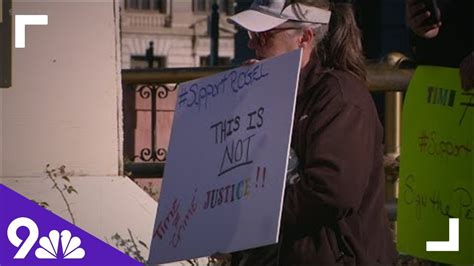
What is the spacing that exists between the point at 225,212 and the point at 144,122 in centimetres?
587

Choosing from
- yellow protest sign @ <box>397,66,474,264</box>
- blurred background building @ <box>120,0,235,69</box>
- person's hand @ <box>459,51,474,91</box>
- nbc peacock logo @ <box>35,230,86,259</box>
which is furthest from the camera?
blurred background building @ <box>120,0,235,69</box>

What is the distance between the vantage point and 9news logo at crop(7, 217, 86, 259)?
19.8ft

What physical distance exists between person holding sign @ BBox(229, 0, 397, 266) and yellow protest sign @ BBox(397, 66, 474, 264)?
825mm

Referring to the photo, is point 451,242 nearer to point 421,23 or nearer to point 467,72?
point 467,72

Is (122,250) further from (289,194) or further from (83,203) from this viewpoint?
(289,194)

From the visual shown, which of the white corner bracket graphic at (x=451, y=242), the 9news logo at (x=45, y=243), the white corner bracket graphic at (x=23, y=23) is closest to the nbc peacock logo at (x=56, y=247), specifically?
the 9news logo at (x=45, y=243)

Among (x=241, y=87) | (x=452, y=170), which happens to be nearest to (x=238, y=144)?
(x=241, y=87)

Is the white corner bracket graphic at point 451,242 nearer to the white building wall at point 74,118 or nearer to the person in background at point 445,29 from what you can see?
the person in background at point 445,29

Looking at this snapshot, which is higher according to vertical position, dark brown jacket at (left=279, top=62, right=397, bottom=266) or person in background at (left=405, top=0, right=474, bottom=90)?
person in background at (left=405, top=0, right=474, bottom=90)

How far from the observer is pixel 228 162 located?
4500mm

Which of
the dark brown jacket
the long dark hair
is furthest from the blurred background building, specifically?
the dark brown jacket

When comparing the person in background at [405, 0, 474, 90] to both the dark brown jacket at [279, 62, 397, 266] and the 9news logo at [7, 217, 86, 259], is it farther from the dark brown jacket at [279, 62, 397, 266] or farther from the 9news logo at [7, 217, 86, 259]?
the 9news logo at [7, 217, 86, 259]

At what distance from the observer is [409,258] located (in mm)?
7152

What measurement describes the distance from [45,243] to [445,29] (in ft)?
6.01
